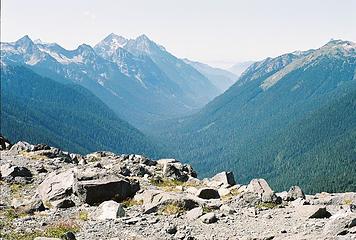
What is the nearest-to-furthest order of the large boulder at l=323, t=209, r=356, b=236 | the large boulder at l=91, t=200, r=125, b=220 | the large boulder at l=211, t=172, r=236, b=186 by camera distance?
the large boulder at l=323, t=209, r=356, b=236
the large boulder at l=91, t=200, r=125, b=220
the large boulder at l=211, t=172, r=236, b=186

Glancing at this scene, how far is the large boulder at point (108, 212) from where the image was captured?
1162 inches

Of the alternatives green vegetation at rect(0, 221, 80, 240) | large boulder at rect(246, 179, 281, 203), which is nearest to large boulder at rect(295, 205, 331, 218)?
large boulder at rect(246, 179, 281, 203)

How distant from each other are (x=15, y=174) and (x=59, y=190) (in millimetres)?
12296

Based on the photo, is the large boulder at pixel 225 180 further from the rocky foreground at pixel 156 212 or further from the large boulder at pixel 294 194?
the large boulder at pixel 294 194

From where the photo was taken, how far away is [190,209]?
98.7ft

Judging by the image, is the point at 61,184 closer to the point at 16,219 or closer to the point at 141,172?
the point at 16,219

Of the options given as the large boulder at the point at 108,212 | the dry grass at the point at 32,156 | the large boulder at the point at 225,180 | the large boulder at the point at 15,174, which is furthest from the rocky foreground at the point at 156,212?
the dry grass at the point at 32,156

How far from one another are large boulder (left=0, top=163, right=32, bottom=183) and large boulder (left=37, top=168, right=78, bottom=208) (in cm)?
765

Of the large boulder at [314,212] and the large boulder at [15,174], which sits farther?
the large boulder at [15,174]

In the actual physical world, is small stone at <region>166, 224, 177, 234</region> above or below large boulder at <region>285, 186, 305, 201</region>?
above

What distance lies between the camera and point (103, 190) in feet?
116

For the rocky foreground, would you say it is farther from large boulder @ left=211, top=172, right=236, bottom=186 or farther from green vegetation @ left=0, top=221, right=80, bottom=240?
large boulder @ left=211, top=172, right=236, bottom=186

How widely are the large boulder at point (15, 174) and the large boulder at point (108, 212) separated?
60.2 ft

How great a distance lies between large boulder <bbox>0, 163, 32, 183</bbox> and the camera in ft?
151
